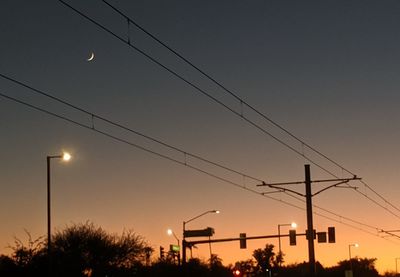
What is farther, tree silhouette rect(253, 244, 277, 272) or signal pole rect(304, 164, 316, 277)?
tree silhouette rect(253, 244, 277, 272)

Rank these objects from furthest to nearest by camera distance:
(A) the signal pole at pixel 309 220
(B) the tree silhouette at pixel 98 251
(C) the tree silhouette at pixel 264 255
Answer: (C) the tree silhouette at pixel 264 255 < (B) the tree silhouette at pixel 98 251 < (A) the signal pole at pixel 309 220

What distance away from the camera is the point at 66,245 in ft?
259

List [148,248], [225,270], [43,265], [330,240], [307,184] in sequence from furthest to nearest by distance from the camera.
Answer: [225,270], [148,248], [43,265], [330,240], [307,184]

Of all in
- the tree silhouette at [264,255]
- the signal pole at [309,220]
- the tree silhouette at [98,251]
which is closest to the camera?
the signal pole at [309,220]

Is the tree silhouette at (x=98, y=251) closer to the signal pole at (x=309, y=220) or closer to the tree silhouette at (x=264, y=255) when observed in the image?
the signal pole at (x=309, y=220)

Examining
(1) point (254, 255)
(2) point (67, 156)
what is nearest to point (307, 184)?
(2) point (67, 156)

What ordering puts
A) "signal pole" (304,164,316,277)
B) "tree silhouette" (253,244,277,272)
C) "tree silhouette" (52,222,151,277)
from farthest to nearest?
"tree silhouette" (253,244,277,272) → "tree silhouette" (52,222,151,277) → "signal pole" (304,164,316,277)

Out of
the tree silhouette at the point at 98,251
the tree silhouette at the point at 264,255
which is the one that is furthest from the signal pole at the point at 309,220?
the tree silhouette at the point at 264,255

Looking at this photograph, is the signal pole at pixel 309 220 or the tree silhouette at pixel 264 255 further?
the tree silhouette at pixel 264 255

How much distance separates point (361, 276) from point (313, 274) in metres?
150

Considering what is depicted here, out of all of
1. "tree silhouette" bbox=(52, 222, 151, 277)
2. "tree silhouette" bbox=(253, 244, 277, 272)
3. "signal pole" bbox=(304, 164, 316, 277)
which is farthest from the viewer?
"tree silhouette" bbox=(253, 244, 277, 272)

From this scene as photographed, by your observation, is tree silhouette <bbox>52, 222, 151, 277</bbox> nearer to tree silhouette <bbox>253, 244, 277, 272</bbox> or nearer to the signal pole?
the signal pole

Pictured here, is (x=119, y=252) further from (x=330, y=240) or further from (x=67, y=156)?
(x=67, y=156)

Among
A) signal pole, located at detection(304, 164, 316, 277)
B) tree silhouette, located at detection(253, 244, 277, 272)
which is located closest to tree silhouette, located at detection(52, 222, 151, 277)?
signal pole, located at detection(304, 164, 316, 277)
